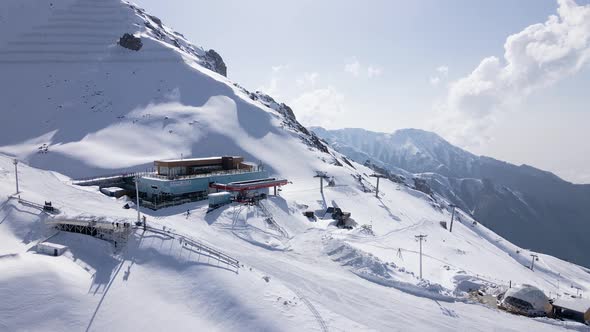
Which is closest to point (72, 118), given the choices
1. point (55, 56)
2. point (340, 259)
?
point (55, 56)

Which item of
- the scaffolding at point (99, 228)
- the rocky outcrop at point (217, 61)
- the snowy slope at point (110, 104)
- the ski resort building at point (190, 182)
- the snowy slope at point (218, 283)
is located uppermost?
the rocky outcrop at point (217, 61)

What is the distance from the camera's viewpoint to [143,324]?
20.4m

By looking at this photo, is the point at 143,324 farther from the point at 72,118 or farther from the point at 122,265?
the point at 72,118

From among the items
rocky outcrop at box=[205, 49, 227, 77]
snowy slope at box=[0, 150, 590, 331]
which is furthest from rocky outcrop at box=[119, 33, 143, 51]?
snowy slope at box=[0, 150, 590, 331]

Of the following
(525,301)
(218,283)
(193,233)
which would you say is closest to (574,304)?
(525,301)

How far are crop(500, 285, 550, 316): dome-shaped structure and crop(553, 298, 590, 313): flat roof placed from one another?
2.88 ft

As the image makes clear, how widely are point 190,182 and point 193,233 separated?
45.4ft

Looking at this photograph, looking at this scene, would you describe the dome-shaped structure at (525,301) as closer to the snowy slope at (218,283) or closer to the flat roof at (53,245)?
the snowy slope at (218,283)

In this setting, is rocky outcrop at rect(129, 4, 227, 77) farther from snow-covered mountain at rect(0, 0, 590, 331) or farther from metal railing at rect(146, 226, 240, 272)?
metal railing at rect(146, 226, 240, 272)

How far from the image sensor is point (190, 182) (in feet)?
156

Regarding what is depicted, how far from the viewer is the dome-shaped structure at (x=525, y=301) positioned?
27409 millimetres

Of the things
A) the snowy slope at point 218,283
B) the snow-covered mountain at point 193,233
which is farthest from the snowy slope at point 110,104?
the snowy slope at point 218,283

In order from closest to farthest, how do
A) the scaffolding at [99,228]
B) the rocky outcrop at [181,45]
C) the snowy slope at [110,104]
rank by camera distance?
the scaffolding at [99,228] < the snowy slope at [110,104] < the rocky outcrop at [181,45]

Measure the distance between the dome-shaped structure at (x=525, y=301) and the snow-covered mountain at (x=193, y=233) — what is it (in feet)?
5.44
